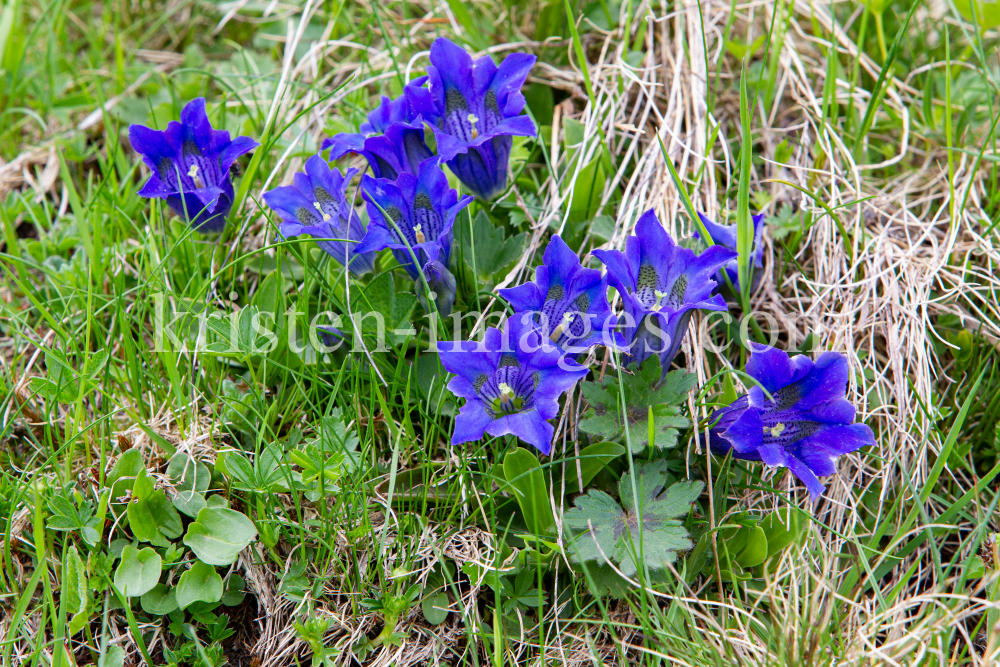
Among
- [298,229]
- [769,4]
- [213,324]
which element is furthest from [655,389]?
[769,4]

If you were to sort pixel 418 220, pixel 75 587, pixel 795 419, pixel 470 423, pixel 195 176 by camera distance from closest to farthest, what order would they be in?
pixel 470 423, pixel 75 587, pixel 795 419, pixel 418 220, pixel 195 176

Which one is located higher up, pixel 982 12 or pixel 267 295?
pixel 982 12

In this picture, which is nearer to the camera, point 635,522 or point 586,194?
point 635,522

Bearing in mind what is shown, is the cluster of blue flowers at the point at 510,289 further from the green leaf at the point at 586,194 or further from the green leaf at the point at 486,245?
the green leaf at the point at 586,194

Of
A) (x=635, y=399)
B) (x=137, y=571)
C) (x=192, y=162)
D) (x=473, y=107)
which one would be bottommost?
Result: (x=137, y=571)

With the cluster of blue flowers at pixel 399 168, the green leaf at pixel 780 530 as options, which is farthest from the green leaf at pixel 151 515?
the green leaf at pixel 780 530

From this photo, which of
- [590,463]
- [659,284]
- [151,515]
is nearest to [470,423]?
[590,463]

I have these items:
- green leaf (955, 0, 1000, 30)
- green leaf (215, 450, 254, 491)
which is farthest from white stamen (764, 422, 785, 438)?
green leaf (955, 0, 1000, 30)

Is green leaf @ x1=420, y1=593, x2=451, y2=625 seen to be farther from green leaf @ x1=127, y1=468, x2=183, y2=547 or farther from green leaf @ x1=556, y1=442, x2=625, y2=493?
green leaf @ x1=127, y1=468, x2=183, y2=547

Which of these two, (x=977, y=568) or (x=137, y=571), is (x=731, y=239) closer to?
(x=977, y=568)
